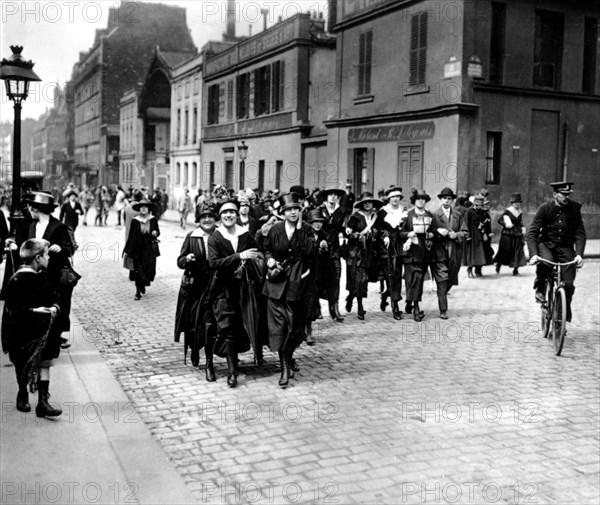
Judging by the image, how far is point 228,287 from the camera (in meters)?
7.45

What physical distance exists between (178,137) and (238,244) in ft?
150

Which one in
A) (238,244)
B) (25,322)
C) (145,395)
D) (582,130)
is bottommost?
(145,395)

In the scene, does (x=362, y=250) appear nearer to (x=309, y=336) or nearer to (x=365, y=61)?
(x=309, y=336)

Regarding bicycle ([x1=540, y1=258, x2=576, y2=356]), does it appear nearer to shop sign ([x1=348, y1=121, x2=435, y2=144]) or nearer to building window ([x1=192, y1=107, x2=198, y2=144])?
shop sign ([x1=348, y1=121, x2=435, y2=144])

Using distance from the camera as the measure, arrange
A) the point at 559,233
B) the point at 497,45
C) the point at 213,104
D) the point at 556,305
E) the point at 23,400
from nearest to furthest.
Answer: the point at 23,400, the point at 556,305, the point at 559,233, the point at 497,45, the point at 213,104

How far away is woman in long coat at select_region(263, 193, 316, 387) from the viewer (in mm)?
7285

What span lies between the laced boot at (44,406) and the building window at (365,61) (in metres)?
22.5

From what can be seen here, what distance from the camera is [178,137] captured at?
51969mm

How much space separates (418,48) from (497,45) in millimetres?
2429

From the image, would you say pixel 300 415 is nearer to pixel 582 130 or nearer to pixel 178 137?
pixel 582 130

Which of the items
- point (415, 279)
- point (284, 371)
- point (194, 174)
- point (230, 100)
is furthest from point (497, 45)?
point (194, 174)

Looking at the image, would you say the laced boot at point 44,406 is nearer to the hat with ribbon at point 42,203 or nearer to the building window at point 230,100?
the hat with ribbon at point 42,203

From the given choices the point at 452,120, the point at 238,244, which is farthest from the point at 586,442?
the point at 452,120

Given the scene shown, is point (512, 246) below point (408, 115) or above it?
below
